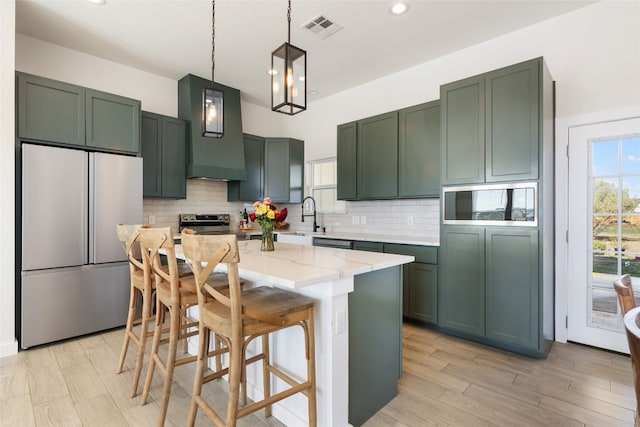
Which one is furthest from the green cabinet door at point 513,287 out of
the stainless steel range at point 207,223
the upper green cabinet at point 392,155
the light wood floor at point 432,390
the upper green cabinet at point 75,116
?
the upper green cabinet at point 75,116

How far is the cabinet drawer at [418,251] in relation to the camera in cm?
313

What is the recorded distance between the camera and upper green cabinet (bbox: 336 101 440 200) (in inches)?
134

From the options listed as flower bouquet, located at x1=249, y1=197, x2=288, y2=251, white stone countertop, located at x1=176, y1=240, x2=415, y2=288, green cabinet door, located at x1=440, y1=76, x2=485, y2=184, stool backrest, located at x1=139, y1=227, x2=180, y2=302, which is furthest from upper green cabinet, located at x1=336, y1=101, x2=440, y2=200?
stool backrest, located at x1=139, y1=227, x2=180, y2=302

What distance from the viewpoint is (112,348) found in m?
2.78

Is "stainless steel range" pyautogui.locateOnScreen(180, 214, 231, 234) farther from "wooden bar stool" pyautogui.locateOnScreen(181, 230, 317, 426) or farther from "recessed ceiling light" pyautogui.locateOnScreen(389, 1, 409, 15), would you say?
"recessed ceiling light" pyautogui.locateOnScreen(389, 1, 409, 15)

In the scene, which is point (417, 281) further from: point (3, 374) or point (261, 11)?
point (3, 374)

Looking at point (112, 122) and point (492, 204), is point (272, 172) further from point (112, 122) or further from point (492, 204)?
point (492, 204)

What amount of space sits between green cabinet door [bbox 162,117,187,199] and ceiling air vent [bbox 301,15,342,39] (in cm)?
206

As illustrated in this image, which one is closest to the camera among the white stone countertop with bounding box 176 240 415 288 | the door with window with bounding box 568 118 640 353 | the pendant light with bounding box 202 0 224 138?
the white stone countertop with bounding box 176 240 415 288

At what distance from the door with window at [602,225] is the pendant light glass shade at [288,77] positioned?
2599 mm

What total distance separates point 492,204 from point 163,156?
371 centimetres

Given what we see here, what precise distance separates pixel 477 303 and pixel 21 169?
417 centimetres

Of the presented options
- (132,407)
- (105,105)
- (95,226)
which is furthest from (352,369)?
(105,105)

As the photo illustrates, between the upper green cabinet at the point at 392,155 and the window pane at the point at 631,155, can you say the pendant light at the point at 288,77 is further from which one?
the window pane at the point at 631,155
